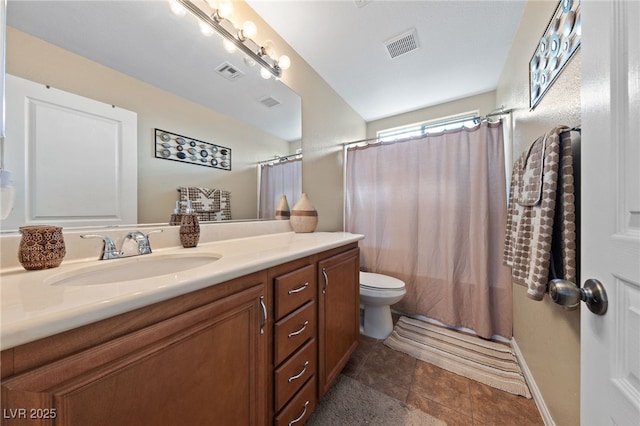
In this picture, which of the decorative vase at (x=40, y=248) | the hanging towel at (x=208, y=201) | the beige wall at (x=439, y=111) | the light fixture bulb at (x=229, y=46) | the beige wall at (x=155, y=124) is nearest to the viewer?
the decorative vase at (x=40, y=248)

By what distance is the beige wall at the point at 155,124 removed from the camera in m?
0.72

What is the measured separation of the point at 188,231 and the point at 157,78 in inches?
28.2

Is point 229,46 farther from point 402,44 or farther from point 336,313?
point 336,313

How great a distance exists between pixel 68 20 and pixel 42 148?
1.57ft

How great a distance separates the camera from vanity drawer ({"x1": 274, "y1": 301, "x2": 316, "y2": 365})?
81 cm

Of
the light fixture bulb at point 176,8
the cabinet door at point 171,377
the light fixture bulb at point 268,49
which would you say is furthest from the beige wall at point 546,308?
the light fixture bulb at point 176,8

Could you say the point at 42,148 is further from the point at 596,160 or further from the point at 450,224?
the point at 450,224

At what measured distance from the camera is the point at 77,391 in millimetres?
385

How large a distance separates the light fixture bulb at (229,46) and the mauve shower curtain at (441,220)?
4.76ft

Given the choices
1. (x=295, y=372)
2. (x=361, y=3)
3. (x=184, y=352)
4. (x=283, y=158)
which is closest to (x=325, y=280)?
(x=295, y=372)

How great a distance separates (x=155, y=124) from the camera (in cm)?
98

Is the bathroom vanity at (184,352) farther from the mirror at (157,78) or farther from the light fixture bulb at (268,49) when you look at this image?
the light fixture bulb at (268,49)

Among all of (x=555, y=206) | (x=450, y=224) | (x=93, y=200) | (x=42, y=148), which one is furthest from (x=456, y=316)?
(x=42, y=148)

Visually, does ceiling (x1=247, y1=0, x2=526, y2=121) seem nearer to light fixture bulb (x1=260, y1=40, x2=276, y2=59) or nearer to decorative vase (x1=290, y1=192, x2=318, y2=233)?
light fixture bulb (x1=260, y1=40, x2=276, y2=59)
